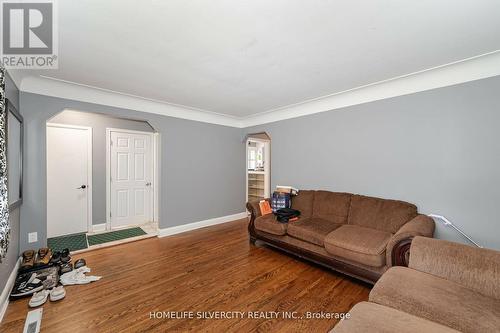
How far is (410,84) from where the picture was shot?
106 inches

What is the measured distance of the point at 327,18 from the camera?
1591mm

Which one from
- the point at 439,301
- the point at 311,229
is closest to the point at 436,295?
the point at 439,301

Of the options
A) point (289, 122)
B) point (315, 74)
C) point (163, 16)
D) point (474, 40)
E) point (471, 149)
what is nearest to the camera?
point (163, 16)

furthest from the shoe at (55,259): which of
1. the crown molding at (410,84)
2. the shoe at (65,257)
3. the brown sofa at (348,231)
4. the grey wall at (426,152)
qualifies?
the crown molding at (410,84)

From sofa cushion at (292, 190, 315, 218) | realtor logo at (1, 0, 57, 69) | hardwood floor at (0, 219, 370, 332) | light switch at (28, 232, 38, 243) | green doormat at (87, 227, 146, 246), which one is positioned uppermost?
realtor logo at (1, 0, 57, 69)

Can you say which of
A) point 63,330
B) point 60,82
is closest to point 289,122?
point 60,82

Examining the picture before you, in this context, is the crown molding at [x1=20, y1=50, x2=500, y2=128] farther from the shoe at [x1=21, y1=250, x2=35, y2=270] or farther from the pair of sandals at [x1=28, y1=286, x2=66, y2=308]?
the pair of sandals at [x1=28, y1=286, x2=66, y2=308]

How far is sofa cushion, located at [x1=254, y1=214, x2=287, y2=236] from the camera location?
300 cm

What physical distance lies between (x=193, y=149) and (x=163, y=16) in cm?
287

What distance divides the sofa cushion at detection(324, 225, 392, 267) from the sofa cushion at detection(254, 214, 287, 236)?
2.19ft

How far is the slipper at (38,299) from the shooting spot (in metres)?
1.93

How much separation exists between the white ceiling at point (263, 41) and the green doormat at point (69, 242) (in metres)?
2.44

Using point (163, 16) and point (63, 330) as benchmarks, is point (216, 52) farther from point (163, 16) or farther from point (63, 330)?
point (63, 330)

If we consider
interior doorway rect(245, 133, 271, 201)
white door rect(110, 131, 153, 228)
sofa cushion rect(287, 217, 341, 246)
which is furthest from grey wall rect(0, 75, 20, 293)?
interior doorway rect(245, 133, 271, 201)
